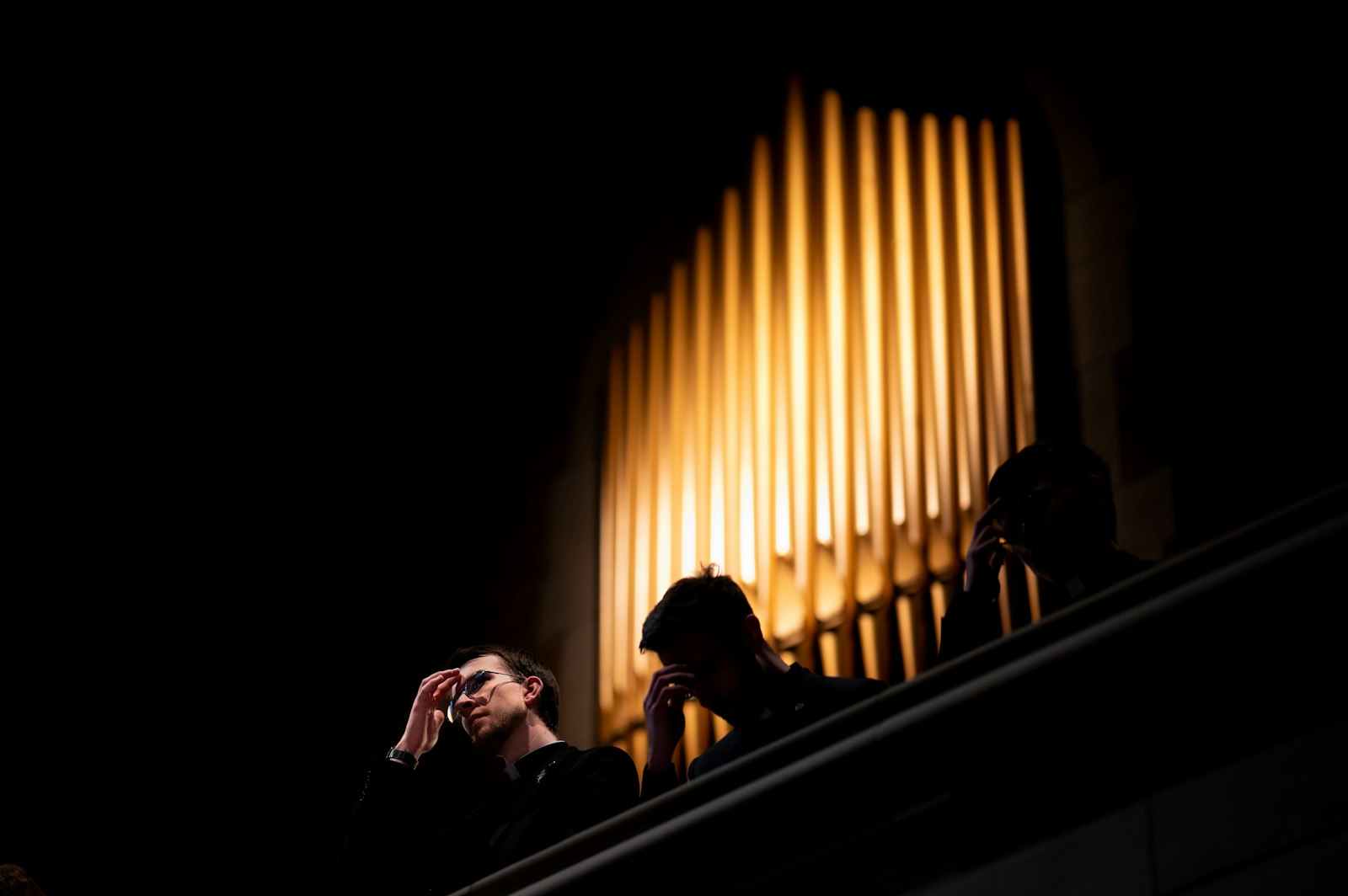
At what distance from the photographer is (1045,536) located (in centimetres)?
385

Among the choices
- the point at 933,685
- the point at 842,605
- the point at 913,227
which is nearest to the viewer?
the point at 933,685

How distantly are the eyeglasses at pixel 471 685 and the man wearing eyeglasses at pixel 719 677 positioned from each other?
2.41ft

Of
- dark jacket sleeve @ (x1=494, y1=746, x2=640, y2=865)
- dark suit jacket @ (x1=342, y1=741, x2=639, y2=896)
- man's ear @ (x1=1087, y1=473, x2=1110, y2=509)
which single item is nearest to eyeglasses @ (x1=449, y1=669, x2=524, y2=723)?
dark suit jacket @ (x1=342, y1=741, x2=639, y2=896)

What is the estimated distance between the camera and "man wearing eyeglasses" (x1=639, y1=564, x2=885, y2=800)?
13.7 ft

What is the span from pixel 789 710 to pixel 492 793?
81 cm

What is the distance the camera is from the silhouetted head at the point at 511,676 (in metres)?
4.80

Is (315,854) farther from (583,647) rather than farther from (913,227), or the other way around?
(913,227)

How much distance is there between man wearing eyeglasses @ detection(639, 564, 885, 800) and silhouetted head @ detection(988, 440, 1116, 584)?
1.63ft

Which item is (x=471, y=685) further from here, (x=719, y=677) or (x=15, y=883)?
(x=15, y=883)

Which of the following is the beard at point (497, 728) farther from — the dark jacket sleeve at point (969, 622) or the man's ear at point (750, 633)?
the dark jacket sleeve at point (969, 622)

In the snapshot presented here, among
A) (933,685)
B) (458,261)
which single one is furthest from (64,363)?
(933,685)

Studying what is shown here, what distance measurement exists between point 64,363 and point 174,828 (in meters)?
2.27

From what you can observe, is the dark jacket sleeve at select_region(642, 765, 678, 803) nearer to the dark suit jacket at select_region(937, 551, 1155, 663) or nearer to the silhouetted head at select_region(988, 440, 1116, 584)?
the dark suit jacket at select_region(937, 551, 1155, 663)

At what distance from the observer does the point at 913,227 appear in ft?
21.5
